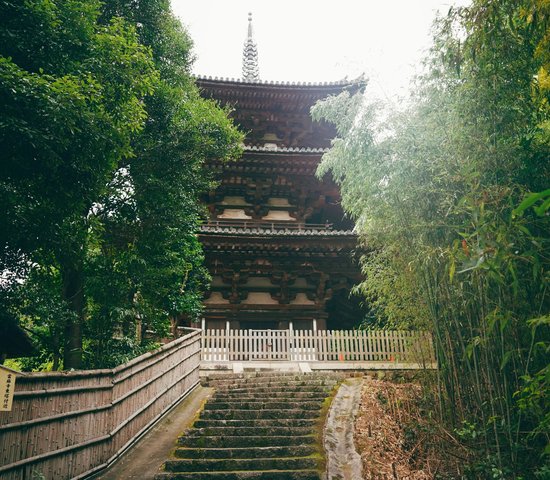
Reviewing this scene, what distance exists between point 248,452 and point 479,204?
4.36 meters

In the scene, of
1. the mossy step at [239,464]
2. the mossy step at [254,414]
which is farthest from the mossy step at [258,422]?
the mossy step at [239,464]

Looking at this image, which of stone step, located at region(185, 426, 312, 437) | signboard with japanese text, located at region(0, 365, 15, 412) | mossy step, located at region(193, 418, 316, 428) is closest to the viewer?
signboard with japanese text, located at region(0, 365, 15, 412)

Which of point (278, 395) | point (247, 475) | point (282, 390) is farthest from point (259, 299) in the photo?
point (247, 475)

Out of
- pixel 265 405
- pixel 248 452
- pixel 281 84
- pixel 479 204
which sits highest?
pixel 281 84

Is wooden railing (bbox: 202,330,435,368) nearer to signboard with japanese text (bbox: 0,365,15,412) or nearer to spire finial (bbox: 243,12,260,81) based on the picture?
signboard with japanese text (bbox: 0,365,15,412)

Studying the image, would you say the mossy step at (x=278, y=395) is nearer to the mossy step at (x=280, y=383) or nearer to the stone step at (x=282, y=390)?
the stone step at (x=282, y=390)

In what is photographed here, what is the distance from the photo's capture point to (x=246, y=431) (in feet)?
22.0

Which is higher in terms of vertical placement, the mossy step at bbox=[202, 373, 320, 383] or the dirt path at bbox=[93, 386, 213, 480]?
the mossy step at bbox=[202, 373, 320, 383]

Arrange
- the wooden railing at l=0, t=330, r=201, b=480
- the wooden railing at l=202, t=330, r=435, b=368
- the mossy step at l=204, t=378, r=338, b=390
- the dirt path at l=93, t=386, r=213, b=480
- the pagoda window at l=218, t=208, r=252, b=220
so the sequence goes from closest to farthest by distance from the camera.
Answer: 1. the wooden railing at l=0, t=330, r=201, b=480
2. the dirt path at l=93, t=386, r=213, b=480
3. the mossy step at l=204, t=378, r=338, b=390
4. the wooden railing at l=202, t=330, r=435, b=368
5. the pagoda window at l=218, t=208, r=252, b=220

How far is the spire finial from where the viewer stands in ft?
70.0

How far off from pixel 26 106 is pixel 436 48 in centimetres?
442

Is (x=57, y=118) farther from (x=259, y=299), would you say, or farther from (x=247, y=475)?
(x=259, y=299)

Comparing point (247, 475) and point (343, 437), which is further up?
point (343, 437)

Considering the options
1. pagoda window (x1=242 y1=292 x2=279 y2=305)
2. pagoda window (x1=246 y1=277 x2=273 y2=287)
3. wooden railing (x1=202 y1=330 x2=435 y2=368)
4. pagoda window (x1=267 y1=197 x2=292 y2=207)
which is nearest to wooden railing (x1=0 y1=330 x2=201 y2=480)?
wooden railing (x1=202 y1=330 x2=435 y2=368)
